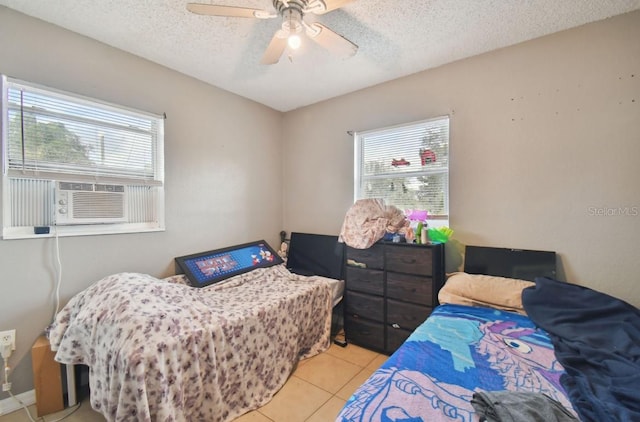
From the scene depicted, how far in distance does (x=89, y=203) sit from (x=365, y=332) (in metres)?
2.57

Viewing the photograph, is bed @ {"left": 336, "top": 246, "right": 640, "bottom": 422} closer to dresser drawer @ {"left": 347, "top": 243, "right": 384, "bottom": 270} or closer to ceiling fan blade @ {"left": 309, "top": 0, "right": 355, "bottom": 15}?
dresser drawer @ {"left": 347, "top": 243, "right": 384, "bottom": 270}

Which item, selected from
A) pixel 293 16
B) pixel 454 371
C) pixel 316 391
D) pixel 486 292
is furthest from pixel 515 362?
pixel 293 16

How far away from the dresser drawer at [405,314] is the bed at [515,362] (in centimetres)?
36

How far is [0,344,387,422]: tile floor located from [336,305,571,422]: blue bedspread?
2.82 feet

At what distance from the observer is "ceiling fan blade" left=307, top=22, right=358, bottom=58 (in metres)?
1.59

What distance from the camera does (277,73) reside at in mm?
2648

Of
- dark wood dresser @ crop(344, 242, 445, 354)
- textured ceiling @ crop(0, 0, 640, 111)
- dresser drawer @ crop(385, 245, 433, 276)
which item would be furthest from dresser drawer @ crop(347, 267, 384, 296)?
textured ceiling @ crop(0, 0, 640, 111)

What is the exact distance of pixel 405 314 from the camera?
2.39 metres

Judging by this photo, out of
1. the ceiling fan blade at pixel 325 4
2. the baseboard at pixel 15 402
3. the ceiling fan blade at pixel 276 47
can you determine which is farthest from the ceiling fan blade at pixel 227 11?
the baseboard at pixel 15 402

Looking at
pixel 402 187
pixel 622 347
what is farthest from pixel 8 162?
pixel 622 347

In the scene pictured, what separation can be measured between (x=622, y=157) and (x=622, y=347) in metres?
1.29

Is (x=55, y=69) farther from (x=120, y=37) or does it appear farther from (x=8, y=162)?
(x=8, y=162)

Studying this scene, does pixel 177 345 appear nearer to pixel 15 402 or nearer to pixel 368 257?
pixel 15 402

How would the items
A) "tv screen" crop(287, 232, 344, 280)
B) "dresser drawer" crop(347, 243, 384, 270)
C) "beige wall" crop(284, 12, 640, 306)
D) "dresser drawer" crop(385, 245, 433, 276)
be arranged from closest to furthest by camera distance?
1. "beige wall" crop(284, 12, 640, 306)
2. "dresser drawer" crop(385, 245, 433, 276)
3. "dresser drawer" crop(347, 243, 384, 270)
4. "tv screen" crop(287, 232, 344, 280)
